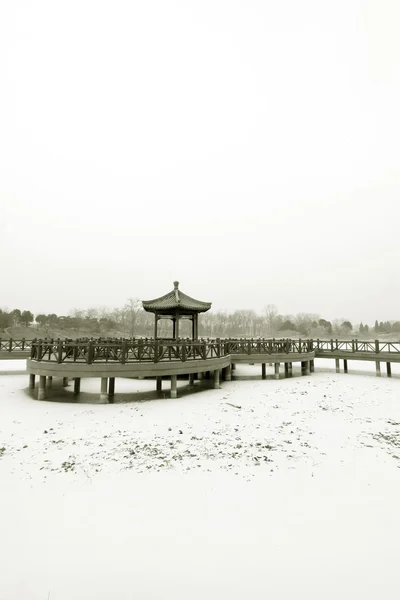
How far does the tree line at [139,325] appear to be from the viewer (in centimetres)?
5425

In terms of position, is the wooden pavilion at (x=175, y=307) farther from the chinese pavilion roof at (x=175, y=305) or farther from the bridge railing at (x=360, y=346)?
the bridge railing at (x=360, y=346)

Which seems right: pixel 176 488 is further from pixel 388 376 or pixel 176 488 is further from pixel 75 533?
pixel 388 376

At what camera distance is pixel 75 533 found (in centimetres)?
488

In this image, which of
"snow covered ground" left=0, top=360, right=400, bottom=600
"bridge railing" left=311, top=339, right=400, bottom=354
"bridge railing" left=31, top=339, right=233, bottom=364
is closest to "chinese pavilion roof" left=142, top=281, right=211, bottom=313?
"bridge railing" left=31, top=339, right=233, bottom=364

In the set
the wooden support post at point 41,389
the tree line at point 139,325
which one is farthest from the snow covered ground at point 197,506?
the tree line at point 139,325

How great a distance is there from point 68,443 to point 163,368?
5.68 metres

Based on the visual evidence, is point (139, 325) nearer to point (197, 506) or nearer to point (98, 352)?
point (98, 352)

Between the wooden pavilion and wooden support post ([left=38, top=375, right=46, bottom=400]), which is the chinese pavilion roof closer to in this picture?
the wooden pavilion

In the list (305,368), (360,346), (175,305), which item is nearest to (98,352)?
(175,305)

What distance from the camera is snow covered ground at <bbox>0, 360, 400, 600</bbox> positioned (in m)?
4.04

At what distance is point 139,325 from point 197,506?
255 ft

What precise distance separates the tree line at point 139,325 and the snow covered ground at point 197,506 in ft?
142

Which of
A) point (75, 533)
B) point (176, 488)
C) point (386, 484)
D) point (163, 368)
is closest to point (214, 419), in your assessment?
point (163, 368)

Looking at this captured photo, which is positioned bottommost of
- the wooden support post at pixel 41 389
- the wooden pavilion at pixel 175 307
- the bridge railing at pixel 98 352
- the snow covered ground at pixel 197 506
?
the snow covered ground at pixel 197 506
